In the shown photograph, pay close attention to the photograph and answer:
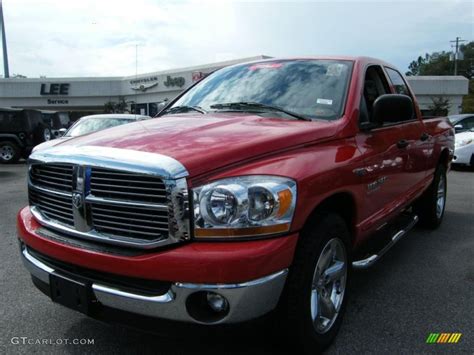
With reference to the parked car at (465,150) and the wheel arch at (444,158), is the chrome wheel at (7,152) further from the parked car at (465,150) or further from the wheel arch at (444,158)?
the wheel arch at (444,158)

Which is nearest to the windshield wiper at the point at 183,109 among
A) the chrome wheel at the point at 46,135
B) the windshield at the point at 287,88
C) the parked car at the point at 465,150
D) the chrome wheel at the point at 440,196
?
the windshield at the point at 287,88

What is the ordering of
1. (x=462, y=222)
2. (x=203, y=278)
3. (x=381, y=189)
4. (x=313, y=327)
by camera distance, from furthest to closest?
(x=462, y=222)
(x=381, y=189)
(x=313, y=327)
(x=203, y=278)

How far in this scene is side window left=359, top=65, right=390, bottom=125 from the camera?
11.6 ft

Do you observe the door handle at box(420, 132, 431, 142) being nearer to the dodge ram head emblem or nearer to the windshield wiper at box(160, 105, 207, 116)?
the windshield wiper at box(160, 105, 207, 116)

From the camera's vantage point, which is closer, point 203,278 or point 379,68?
point 203,278

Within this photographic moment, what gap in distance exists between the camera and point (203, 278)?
7.00 feet

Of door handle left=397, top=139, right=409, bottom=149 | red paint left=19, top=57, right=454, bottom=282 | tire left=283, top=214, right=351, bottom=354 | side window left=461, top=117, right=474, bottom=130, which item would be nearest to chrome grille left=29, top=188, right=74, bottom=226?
red paint left=19, top=57, right=454, bottom=282

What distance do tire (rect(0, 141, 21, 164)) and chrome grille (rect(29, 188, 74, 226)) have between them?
1415cm

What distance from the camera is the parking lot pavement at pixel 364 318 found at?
2.84 metres

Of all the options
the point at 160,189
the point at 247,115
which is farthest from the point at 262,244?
the point at 247,115

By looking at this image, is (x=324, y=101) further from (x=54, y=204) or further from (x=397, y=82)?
(x=54, y=204)

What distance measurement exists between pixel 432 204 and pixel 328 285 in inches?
130

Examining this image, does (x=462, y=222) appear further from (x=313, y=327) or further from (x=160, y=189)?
(x=160, y=189)

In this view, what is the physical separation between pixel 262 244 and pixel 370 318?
1.52 meters
